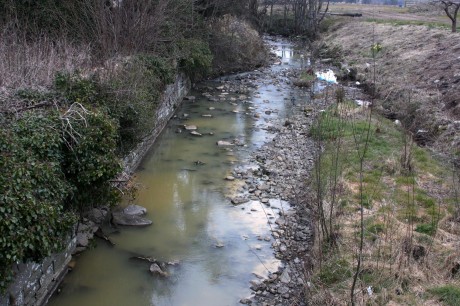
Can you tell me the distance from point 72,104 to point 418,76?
566 inches

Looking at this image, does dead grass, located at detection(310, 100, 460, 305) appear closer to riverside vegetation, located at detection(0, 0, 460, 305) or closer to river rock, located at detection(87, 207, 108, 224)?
riverside vegetation, located at detection(0, 0, 460, 305)

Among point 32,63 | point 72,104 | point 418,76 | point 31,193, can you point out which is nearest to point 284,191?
point 72,104

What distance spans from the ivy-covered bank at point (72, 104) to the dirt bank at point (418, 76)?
533 centimetres

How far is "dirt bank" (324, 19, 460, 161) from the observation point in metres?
13.0

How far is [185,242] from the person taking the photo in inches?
333

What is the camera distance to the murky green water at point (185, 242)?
7.03 m

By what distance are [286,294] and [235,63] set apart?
63.6 ft

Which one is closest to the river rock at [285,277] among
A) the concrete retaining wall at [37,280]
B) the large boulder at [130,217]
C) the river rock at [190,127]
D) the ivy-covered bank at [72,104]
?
the large boulder at [130,217]

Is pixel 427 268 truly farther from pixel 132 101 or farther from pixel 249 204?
pixel 132 101

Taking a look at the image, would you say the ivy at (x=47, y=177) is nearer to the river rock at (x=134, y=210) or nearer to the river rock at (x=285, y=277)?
the river rock at (x=134, y=210)

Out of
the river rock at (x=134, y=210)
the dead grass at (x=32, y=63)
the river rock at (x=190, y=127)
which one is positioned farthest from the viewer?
the river rock at (x=190, y=127)

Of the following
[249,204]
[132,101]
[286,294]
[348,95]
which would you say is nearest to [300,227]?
[249,204]

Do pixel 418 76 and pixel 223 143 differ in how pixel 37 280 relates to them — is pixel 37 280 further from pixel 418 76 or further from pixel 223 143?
pixel 418 76

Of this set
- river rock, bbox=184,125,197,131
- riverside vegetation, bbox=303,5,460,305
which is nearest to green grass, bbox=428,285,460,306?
riverside vegetation, bbox=303,5,460,305
